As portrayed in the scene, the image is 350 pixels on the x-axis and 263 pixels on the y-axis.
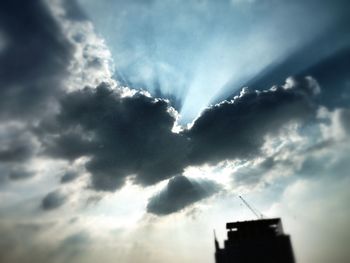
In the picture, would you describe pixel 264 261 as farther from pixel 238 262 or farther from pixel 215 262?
pixel 215 262

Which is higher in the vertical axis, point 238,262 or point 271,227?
point 271,227

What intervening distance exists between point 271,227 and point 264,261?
17.0 meters

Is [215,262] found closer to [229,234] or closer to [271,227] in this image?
[229,234]

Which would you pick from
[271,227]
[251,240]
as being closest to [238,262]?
[251,240]

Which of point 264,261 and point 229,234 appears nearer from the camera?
point 264,261

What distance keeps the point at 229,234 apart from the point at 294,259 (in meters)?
28.5

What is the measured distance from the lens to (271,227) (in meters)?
142

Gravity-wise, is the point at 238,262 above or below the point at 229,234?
below

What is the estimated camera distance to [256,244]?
13425cm

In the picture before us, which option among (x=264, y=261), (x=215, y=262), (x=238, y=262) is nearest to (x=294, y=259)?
(x=264, y=261)

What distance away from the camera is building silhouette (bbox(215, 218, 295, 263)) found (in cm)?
13075

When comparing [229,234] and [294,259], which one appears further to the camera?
[229,234]

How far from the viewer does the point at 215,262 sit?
141125 mm

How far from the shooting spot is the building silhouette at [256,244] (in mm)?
130750
